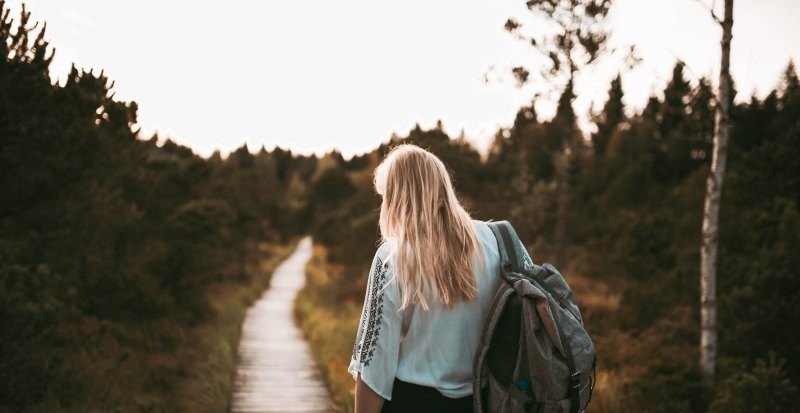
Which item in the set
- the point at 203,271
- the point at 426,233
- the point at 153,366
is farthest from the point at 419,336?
the point at 203,271

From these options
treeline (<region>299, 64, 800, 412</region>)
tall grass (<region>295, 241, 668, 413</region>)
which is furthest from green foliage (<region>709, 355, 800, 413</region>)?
tall grass (<region>295, 241, 668, 413</region>)

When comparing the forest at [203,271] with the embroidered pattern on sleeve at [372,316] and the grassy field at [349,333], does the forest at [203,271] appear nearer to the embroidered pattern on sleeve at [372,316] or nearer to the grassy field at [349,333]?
the grassy field at [349,333]

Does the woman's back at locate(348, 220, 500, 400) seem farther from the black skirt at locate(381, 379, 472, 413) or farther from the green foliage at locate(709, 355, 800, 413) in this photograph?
the green foliage at locate(709, 355, 800, 413)

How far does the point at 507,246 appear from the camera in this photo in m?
2.23

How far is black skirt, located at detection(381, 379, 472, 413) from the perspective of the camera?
2184 millimetres

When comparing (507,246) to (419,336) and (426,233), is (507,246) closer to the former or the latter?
(426,233)

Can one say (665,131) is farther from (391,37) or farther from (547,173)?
(391,37)

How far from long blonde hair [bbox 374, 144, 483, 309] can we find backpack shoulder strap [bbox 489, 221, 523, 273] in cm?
10

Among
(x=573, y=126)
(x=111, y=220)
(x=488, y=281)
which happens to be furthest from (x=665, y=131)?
(x=488, y=281)

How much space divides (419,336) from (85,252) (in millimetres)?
7448

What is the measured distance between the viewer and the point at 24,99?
6363 mm

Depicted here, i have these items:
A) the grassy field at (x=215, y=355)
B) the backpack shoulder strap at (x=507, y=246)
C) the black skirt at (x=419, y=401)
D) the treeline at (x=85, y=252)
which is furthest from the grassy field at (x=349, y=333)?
the backpack shoulder strap at (x=507, y=246)

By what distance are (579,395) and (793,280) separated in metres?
10.4

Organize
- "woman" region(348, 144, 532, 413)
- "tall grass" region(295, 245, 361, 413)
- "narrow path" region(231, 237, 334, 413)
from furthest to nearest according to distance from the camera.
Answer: "tall grass" region(295, 245, 361, 413) → "narrow path" region(231, 237, 334, 413) → "woman" region(348, 144, 532, 413)
